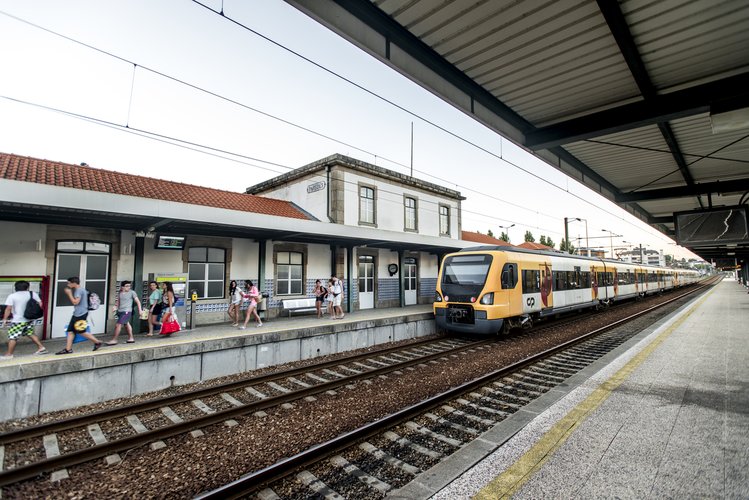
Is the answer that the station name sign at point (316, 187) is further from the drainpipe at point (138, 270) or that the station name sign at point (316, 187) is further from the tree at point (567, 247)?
the tree at point (567, 247)

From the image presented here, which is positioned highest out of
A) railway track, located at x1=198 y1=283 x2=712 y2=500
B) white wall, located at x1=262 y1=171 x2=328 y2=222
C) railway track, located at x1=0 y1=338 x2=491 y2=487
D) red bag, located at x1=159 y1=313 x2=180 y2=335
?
white wall, located at x1=262 y1=171 x2=328 y2=222

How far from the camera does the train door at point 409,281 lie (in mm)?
18609

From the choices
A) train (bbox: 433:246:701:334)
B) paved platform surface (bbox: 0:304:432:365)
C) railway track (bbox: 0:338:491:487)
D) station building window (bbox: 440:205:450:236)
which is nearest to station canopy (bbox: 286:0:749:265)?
railway track (bbox: 0:338:491:487)

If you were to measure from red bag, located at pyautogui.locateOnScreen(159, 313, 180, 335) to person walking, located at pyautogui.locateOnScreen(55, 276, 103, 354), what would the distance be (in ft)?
5.33

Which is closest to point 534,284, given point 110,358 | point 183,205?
point 183,205

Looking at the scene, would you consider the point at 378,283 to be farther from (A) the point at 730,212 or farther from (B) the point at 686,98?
(B) the point at 686,98

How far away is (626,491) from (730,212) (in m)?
6.75

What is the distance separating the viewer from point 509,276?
10797 millimetres

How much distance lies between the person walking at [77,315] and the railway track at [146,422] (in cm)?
247

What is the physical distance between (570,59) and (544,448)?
13.6 feet

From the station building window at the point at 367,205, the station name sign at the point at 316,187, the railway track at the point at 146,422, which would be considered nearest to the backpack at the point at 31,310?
the railway track at the point at 146,422

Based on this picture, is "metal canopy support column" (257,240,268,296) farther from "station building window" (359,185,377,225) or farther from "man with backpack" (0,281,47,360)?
"man with backpack" (0,281,47,360)

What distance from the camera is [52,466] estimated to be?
13.3 ft

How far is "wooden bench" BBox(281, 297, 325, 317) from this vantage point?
42.7 ft
